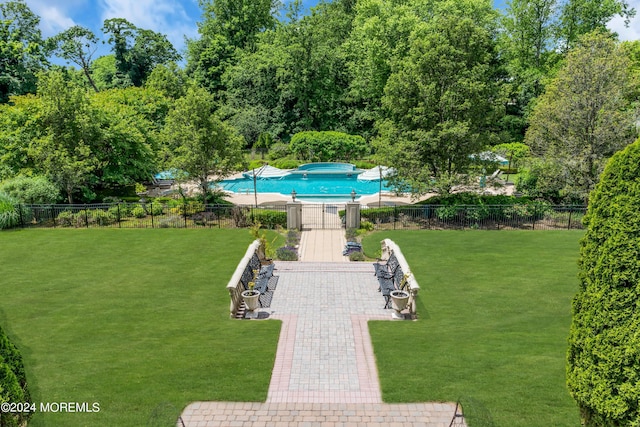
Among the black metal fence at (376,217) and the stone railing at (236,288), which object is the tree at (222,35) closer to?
the black metal fence at (376,217)

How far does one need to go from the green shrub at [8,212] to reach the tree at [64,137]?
2422 millimetres

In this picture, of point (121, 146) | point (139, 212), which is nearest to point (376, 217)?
point (139, 212)

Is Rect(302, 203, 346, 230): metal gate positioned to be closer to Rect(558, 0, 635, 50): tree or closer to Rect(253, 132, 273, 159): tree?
Rect(253, 132, 273, 159): tree

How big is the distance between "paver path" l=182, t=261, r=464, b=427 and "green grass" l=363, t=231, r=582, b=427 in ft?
1.21

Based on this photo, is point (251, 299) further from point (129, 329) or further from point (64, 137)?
point (64, 137)

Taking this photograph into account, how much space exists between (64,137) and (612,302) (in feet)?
86.0

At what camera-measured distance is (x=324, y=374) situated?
8883 mm

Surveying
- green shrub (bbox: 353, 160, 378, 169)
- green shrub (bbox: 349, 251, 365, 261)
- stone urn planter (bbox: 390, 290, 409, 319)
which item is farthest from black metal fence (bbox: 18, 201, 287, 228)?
green shrub (bbox: 353, 160, 378, 169)

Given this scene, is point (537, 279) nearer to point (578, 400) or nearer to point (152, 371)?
point (578, 400)

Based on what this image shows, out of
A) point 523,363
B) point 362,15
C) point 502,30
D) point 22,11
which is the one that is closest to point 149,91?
point 22,11

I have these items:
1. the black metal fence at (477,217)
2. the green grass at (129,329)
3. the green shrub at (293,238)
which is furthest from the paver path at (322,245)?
the green grass at (129,329)

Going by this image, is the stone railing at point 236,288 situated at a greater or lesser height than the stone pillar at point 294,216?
lesser

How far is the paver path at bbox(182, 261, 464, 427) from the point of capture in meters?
7.40

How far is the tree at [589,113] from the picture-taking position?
→ 21891 mm
